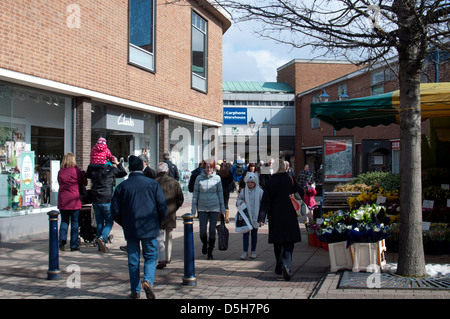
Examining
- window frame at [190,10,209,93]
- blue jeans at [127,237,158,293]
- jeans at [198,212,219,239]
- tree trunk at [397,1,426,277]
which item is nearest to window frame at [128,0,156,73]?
window frame at [190,10,209,93]

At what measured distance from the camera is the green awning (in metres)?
7.24

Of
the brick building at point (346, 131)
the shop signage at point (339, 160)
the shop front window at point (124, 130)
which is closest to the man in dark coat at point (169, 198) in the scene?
the shop front window at point (124, 130)

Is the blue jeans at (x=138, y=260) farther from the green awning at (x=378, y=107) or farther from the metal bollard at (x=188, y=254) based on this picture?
the green awning at (x=378, y=107)

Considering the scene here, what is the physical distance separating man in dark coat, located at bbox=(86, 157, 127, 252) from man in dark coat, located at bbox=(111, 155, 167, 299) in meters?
3.39

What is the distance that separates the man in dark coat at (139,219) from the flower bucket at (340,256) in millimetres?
2598

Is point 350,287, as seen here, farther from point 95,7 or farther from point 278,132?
point 278,132

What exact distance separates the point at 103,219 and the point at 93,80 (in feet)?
15.3

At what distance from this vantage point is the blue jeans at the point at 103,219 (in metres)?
9.12

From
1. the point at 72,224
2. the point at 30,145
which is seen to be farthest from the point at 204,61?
the point at 72,224

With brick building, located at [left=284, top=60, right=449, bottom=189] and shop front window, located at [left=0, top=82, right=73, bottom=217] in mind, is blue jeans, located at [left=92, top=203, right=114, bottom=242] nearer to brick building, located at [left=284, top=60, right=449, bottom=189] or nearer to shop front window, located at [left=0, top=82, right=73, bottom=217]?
shop front window, located at [left=0, top=82, right=73, bottom=217]

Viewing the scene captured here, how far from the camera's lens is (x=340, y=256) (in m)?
6.94

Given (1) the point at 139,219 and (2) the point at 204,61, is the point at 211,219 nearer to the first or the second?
(1) the point at 139,219

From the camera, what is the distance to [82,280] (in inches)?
270
